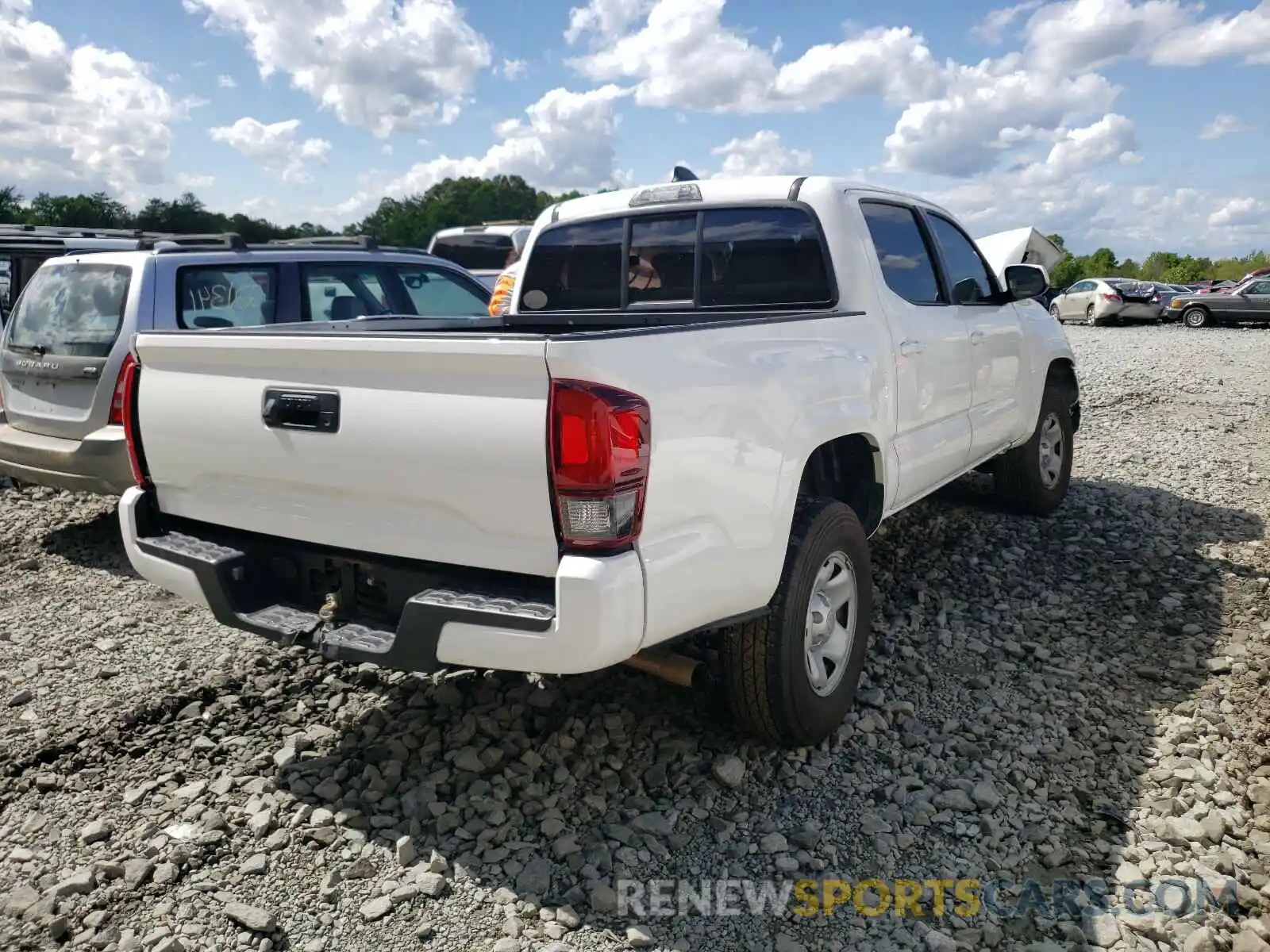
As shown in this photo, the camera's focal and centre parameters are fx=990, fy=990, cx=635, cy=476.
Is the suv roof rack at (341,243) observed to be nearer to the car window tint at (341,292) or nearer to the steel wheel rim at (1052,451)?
the car window tint at (341,292)

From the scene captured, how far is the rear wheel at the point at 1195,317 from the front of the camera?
25.9 m

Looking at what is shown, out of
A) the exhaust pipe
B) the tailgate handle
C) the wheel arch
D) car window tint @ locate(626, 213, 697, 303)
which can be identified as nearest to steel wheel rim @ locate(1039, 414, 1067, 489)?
the wheel arch

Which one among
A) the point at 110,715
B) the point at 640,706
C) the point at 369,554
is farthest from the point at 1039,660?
the point at 110,715

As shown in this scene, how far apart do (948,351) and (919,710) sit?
1.73 metres

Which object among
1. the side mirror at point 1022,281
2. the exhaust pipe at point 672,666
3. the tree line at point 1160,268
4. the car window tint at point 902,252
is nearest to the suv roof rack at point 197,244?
the car window tint at point 902,252

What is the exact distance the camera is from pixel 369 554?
300 cm

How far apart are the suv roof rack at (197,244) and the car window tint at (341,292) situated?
0.45 metres

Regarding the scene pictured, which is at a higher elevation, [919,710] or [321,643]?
[321,643]

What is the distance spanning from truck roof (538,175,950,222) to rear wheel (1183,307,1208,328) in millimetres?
25049

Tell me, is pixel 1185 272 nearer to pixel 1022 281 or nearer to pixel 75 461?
pixel 1022 281

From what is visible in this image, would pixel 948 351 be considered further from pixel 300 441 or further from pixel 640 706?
pixel 300 441

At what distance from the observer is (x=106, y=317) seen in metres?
5.69

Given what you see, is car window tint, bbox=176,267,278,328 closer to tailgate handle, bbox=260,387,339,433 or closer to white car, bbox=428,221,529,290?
tailgate handle, bbox=260,387,339,433

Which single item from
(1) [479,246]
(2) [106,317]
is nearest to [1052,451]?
(2) [106,317]
